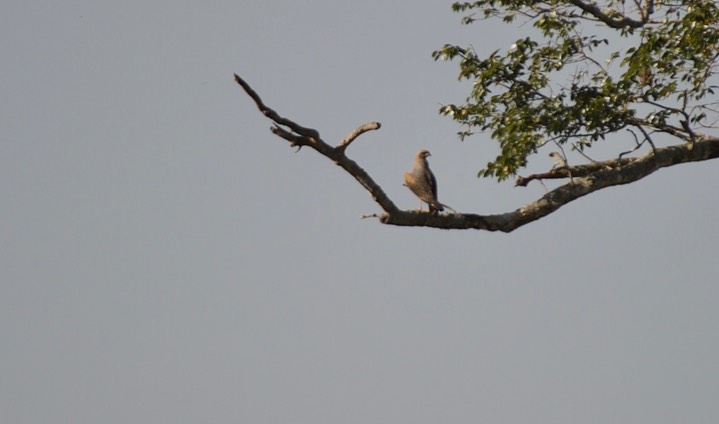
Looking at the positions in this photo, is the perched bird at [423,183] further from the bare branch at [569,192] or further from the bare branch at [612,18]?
the bare branch at [612,18]

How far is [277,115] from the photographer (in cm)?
856

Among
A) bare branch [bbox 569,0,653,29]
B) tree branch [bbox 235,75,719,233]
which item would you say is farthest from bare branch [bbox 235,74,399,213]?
bare branch [bbox 569,0,653,29]

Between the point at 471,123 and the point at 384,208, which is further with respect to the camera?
the point at 471,123

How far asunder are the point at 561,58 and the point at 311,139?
5061 millimetres

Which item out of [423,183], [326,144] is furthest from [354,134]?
[423,183]

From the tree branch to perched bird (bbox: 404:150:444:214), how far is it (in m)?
0.51

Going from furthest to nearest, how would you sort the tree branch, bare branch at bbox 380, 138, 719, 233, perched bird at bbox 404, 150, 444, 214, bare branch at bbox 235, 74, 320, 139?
1. perched bird at bbox 404, 150, 444, 214
2. bare branch at bbox 380, 138, 719, 233
3. the tree branch
4. bare branch at bbox 235, 74, 320, 139

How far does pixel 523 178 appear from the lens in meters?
11.6

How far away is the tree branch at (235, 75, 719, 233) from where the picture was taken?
8.83m

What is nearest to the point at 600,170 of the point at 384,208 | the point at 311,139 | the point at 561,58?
the point at 561,58

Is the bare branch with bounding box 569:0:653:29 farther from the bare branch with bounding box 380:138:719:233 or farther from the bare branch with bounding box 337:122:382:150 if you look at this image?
the bare branch with bounding box 337:122:382:150

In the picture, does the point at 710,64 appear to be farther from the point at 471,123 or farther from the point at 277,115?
the point at 277,115

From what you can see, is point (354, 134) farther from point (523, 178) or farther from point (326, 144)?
point (523, 178)

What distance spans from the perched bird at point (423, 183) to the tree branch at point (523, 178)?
0.51 m
